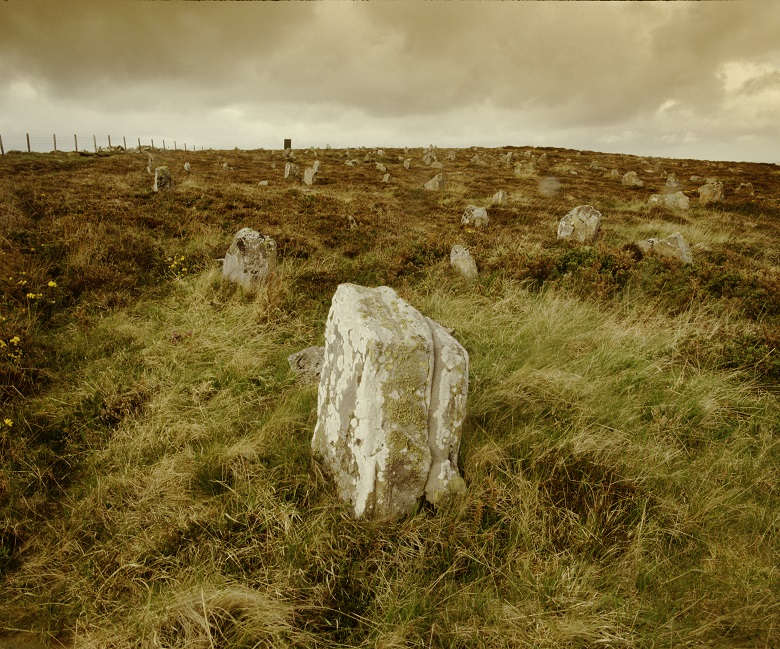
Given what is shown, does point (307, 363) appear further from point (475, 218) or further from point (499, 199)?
point (499, 199)

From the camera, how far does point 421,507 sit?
2.64 m

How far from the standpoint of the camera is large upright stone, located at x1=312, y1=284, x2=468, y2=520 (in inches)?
98.0

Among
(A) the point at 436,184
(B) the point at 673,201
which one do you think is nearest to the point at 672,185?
(B) the point at 673,201

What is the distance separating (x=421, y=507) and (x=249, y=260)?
5.29 meters

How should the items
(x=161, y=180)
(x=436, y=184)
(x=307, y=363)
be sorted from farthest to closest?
(x=436, y=184)
(x=161, y=180)
(x=307, y=363)

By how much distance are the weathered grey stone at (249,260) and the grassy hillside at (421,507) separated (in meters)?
0.32

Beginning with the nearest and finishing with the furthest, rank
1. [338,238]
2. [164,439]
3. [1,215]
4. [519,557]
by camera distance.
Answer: [519,557]
[164,439]
[1,215]
[338,238]

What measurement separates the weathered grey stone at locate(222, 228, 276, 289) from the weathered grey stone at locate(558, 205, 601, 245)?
770cm

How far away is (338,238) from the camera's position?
31.2 feet

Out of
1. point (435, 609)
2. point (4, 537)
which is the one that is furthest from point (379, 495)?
point (4, 537)

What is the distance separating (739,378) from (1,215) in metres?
12.3

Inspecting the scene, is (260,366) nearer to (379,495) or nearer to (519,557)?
(379,495)

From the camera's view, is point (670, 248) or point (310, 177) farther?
point (310, 177)

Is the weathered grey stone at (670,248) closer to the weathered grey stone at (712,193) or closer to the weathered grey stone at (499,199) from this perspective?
the weathered grey stone at (499,199)
